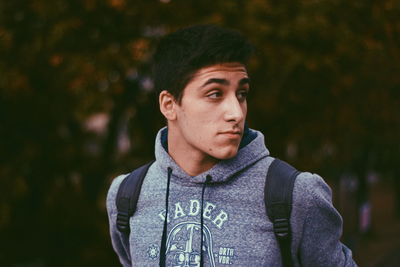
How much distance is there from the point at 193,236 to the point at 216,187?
202mm

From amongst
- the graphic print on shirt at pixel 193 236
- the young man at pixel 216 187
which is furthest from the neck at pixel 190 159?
the graphic print on shirt at pixel 193 236

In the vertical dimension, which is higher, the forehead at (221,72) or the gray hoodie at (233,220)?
the forehead at (221,72)

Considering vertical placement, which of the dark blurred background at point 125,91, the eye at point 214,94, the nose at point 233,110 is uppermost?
the dark blurred background at point 125,91

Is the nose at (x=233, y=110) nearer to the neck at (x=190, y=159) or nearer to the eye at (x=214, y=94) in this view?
the eye at (x=214, y=94)

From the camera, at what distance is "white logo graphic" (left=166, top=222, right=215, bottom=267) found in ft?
7.50

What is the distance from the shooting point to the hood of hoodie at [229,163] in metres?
2.35

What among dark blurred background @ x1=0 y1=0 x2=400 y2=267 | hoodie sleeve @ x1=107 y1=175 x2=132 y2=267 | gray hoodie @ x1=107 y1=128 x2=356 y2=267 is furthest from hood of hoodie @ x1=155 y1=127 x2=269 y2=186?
dark blurred background @ x1=0 y1=0 x2=400 y2=267

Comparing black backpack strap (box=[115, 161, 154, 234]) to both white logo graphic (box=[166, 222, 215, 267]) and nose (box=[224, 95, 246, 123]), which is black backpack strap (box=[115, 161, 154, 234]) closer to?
white logo graphic (box=[166, 222, 215, 267])

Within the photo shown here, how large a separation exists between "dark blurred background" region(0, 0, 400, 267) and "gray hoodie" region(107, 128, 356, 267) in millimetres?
5643

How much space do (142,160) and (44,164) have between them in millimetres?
2070

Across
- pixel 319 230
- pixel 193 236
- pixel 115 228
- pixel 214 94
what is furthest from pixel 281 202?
pixel 115 228

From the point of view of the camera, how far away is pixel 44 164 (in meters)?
11.1

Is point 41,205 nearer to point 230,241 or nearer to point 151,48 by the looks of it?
point 151,48

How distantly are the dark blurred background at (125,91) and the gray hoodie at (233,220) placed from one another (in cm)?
564
